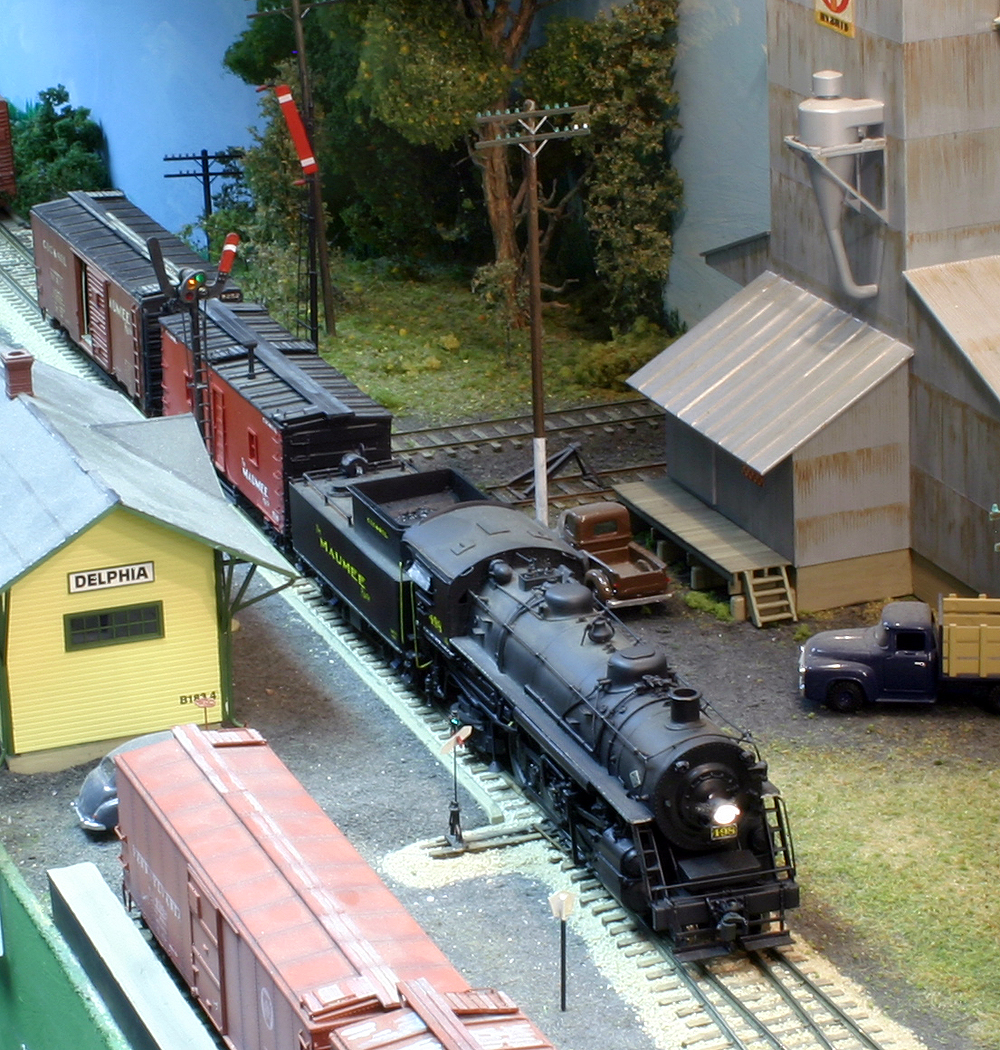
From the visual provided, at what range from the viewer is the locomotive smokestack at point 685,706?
20.9 meters

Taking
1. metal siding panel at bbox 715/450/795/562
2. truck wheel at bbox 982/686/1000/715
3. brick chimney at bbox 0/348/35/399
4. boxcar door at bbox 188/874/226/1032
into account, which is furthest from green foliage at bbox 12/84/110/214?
boxcar door at bbox 188/874/226/1032

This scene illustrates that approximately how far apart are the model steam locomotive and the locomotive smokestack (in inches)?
1.4

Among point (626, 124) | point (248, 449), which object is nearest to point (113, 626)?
point (248, 449)

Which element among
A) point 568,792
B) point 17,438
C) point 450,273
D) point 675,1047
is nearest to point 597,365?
point 450,273

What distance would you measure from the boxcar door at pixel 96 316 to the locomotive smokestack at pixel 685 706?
985 inches

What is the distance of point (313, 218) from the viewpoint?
43.8 m

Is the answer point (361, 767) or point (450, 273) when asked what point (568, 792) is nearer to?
point (361, 767)


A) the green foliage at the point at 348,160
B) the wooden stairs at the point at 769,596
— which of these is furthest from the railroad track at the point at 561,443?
the green foliage at the point at 348,160

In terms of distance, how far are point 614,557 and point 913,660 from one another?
6.33m

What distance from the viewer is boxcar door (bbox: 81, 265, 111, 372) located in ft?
141

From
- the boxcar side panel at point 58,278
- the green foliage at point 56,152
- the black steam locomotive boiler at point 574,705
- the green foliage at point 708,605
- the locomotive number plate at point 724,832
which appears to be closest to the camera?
the black steam locomotive boiler at point 574,705

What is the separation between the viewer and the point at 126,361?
42188 mm

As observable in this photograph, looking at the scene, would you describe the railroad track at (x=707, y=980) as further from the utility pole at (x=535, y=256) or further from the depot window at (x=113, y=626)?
the utility pole at (x=535, y=256)

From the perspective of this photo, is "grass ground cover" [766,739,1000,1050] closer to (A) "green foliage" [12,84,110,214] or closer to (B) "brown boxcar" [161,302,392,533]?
(B) "brown boxcar" [161,302,392,533]
